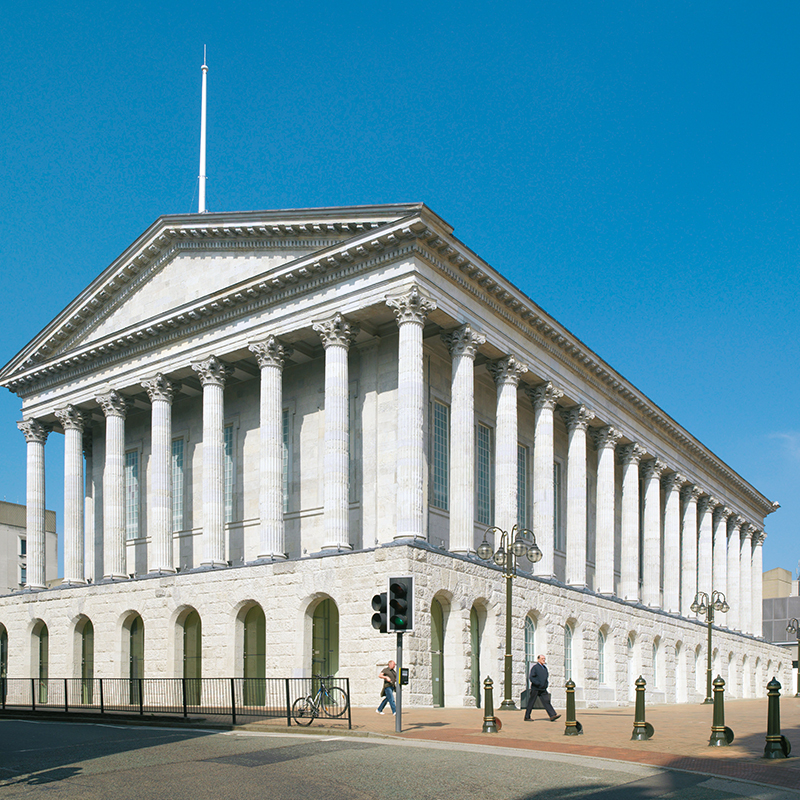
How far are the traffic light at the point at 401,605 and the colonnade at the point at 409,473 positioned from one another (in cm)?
1083

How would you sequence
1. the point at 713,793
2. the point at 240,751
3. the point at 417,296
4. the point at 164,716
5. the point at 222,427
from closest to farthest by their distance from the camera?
the point at 713,793 → the point at 240,751 → the point at 164,716 → the point at 417,296 → the point at 222,427

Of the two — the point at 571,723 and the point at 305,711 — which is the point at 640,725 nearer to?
the point at 571,723

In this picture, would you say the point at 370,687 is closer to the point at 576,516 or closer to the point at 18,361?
the point at 576,516

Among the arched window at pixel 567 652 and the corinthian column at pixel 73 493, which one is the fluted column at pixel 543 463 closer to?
the arched window at pixel 567 652

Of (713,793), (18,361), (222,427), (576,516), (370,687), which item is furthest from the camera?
(18,361)

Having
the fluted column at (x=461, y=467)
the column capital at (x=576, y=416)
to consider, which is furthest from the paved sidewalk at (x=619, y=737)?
the column capital at (x=576, y=416)

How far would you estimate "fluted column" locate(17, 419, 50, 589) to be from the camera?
4409 centimetres

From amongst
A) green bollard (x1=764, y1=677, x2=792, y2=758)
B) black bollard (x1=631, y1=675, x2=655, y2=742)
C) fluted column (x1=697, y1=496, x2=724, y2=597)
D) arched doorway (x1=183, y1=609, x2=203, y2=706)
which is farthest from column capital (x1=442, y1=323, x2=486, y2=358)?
fluted column (x1=697, y1=496, x2=724, y2=597)

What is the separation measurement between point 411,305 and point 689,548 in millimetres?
33099

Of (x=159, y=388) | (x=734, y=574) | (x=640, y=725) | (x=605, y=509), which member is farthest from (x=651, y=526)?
(x=640, y=725)

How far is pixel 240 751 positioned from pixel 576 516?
27673 mm

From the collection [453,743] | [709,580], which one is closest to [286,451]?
[453,743]

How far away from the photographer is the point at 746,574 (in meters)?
70.2

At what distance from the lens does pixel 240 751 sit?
16.9 m
